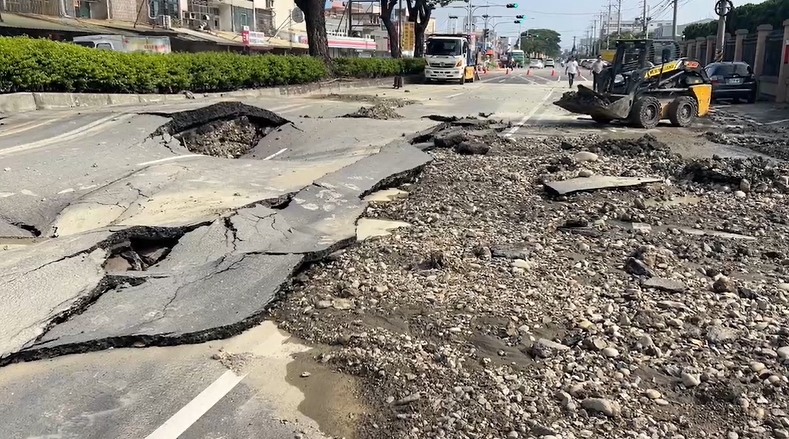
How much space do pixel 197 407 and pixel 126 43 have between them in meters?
28.7

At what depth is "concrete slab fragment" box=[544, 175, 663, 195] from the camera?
8.59 metres

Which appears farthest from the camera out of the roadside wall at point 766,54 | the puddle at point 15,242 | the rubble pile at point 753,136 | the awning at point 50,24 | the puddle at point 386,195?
the awning at point 50,24

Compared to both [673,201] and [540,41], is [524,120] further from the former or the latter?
[540,41]

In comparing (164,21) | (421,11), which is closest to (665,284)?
(164,21)

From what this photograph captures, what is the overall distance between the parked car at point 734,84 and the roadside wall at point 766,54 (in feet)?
4.20

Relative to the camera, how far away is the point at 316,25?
29594mm

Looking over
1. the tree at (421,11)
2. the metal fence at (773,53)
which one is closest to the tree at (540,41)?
the tree at (421,11)

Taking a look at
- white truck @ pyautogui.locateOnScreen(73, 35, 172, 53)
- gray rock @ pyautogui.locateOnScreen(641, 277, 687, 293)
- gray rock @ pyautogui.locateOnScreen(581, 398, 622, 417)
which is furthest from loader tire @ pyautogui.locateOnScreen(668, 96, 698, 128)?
white truck @ pyautogui.locateOnScreen(73, 35, 172, 53)

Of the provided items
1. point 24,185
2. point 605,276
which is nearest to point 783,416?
point 605,276

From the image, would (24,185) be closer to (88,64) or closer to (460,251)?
(460,251)

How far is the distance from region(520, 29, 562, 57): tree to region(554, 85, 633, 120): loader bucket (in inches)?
5707

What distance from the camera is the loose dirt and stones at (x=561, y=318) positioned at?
3.39m

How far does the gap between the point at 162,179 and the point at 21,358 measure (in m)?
4.93

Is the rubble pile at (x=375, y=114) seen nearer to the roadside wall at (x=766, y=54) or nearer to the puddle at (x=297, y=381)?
the roadside wall at (x=766, y=54)
